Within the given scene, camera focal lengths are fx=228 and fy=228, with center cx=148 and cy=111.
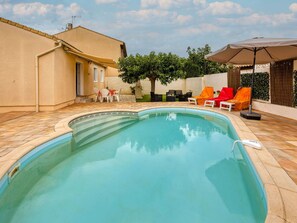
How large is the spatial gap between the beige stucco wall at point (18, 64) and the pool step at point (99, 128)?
4.06 meters

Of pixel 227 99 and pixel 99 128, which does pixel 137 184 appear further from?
pixel 227 99

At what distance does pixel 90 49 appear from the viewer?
29359 mm

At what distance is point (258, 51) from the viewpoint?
11.6 metres

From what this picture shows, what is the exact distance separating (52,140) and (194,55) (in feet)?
83.1

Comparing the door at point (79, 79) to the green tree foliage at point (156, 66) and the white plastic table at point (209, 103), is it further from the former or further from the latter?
the white plastic table at point (209, 103)

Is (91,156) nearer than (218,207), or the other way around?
(218,207)

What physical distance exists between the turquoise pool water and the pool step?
126mm

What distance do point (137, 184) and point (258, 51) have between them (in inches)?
389

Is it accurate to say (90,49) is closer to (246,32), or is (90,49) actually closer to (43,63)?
(43,63)

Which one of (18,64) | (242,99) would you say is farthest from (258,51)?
(18,64)

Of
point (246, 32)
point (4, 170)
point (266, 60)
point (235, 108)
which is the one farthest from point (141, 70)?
point (246, 32)

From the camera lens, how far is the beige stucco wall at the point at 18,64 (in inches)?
472

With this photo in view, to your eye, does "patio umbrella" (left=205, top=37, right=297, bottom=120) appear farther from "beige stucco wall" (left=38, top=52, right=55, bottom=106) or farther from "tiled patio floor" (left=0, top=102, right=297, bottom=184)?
"beige stucco wall" (left=38, top=52, right=55, bottom=106)

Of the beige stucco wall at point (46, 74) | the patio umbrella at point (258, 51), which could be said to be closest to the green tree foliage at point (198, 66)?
the patio umbrella at point (258, 51)
